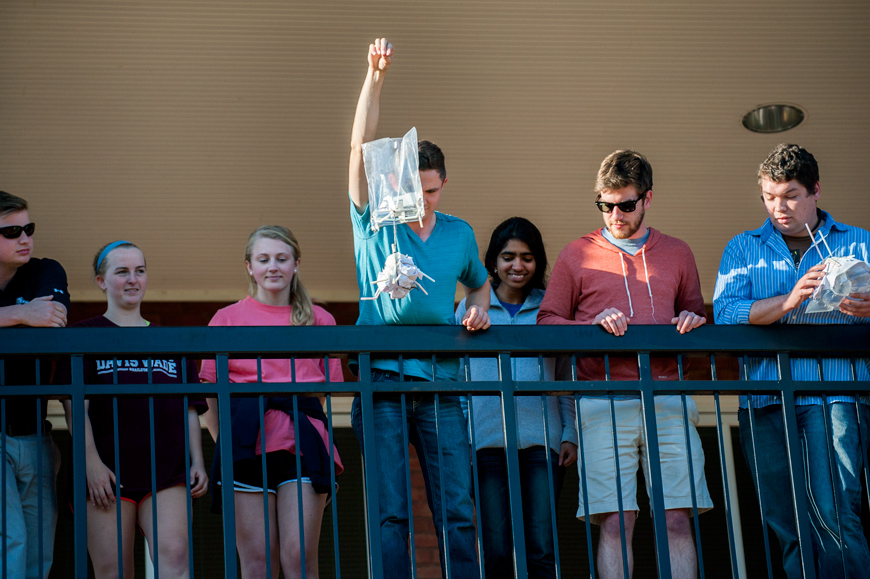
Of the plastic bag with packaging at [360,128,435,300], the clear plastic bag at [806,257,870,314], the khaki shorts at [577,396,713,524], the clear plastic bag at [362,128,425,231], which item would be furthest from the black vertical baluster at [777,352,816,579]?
the clear plastic bag at [362,128,425,231]

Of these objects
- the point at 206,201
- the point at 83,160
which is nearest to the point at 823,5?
the point at 206,201

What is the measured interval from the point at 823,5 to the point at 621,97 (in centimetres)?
121

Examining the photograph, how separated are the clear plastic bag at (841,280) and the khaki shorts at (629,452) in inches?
27.9

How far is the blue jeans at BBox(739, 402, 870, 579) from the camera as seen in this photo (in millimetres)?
3738

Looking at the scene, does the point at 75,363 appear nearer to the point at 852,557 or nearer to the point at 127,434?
the point at 127,434

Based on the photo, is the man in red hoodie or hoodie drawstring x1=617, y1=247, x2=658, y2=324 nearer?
the man in red hoodie

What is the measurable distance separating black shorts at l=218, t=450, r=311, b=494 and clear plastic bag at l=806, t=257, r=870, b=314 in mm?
2037

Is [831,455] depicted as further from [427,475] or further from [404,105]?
[404,105]

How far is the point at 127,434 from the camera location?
4133 mm

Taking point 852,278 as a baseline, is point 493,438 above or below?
below

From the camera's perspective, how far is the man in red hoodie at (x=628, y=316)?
155 inches

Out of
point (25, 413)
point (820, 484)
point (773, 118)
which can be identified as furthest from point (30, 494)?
point (773, 118)

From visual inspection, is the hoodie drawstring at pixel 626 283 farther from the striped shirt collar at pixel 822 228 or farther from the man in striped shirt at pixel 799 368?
the striped shirt collar at pixel 822 228

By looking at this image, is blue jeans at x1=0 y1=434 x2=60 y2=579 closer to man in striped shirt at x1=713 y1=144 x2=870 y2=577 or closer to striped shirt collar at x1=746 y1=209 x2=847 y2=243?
man in striped shirt at x1=713 y1=144 x2=870 y2=577
